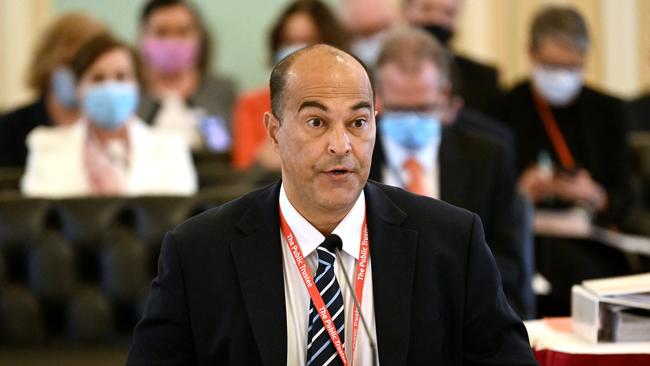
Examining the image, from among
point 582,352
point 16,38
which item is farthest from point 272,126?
point 16,38

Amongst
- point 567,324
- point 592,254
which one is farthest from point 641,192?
point 567,324

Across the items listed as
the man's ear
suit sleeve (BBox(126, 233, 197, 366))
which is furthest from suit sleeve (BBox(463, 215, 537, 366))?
suit sleeve (BBox(126, 233, 197, 366))

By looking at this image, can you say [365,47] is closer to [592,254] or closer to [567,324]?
[592,254]

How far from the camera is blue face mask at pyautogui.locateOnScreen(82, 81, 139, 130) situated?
546 cm

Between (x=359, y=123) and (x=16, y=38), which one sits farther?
(x=16, y=38)

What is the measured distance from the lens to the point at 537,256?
545cm

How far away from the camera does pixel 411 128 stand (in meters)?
4.86

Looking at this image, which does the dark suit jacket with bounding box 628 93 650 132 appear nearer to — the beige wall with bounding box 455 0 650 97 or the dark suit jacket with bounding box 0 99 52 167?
the beige wall with bounding box 455 0 650 97

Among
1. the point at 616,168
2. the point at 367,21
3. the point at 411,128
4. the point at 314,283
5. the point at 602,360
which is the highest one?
the point at 367,21

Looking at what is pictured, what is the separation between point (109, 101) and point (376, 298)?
2978 millimetres

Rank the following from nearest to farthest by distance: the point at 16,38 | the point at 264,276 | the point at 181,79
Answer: the point at 264,276 → the point at 181,79 → the point at 16,38

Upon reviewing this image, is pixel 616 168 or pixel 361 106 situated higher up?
pixel 361 106

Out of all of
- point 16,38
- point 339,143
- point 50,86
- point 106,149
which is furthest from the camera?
point 16,38

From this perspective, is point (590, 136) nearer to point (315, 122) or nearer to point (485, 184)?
point (485, 184)
